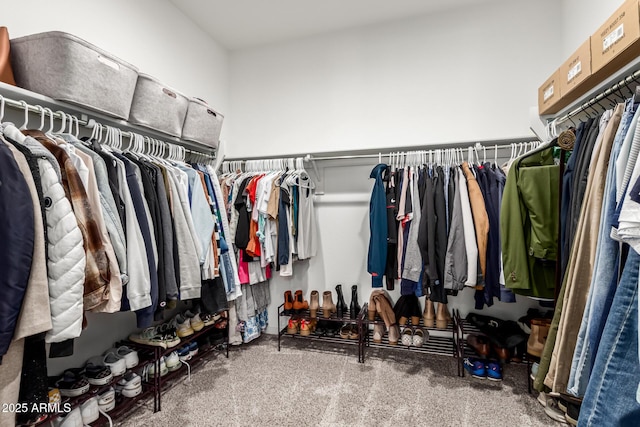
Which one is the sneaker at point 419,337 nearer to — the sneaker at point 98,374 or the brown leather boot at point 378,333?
the brown leather boot at point 378,333

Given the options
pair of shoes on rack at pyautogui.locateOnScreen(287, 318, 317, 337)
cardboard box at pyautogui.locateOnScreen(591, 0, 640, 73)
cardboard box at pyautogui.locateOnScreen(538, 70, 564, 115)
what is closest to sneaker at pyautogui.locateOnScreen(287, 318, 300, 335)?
pair of shoes on rack at pyautogui.locateOnScreen(287, 318, 317, 337)

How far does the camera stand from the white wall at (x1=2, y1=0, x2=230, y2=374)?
5.38 feet

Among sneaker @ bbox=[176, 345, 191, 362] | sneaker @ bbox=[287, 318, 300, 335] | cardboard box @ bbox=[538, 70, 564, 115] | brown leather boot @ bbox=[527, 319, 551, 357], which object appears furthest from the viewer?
sneaker @ bbox=[287, 318, 300, 335]

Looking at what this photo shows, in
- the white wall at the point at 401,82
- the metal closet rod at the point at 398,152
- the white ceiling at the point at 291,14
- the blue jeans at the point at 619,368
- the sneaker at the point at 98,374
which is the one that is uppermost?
the white ceiling at the point at 291,14

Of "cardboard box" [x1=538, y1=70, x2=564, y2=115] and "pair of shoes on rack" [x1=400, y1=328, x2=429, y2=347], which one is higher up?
"cardboard box" [x1=538, y1=70, x2=564, y2=115]

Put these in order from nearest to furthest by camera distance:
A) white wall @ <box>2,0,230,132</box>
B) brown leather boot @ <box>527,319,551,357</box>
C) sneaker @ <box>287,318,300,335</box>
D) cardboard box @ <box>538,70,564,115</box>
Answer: white wall @ <box>2,0,230,132</box>
cardboard box @ <box>538,70,564,115</box>
brown leather boot @ <box>527,319,551,357</box>
sneaker @ <box>287,318,300,335</box>

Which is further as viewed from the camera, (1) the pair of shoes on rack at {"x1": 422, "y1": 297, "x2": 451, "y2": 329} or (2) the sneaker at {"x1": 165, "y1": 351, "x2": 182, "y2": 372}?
(1) the pair of shoes on rack at {"x1": 422, "y1": 297, "x2": 451, "y2": 329}

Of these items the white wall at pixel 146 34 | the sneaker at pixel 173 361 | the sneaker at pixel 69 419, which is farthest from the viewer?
the sneaker at pixel 173 361

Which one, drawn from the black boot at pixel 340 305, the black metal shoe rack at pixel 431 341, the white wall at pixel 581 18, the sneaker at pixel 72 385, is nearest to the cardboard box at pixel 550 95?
the white wall at pixel 581 18

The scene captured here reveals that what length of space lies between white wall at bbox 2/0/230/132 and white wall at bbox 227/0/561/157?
0.28 meters

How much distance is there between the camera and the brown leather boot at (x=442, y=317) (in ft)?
7.50

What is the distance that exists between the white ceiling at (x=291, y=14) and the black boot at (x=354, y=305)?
2278 millimetres

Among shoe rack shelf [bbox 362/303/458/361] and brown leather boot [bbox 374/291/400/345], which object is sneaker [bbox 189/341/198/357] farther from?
brown leather boot [bbox 374/291/400/345]

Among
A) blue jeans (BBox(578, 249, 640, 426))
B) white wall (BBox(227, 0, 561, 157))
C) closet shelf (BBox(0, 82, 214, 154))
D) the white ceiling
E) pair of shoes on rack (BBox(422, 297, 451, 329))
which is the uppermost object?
the white ceiling
